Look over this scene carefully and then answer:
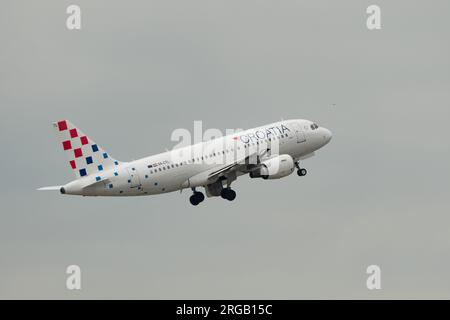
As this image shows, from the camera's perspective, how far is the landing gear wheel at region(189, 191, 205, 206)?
12680 cm

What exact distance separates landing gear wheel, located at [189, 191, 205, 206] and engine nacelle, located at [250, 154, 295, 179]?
546cm

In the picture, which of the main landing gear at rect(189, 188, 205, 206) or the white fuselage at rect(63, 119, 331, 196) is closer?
the white fuselage at rect(63, 119, 331, 196)

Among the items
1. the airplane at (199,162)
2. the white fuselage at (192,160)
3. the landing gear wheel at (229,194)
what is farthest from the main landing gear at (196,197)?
the white fuselage at (192,160)

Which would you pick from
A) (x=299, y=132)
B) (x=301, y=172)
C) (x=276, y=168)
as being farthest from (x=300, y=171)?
(x=276, y=168)

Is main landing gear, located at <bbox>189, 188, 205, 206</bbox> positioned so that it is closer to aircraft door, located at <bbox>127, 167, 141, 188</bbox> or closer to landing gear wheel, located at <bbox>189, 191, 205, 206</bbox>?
landing gear wheel, located at <bbox>189, 191, 205, 206</bbox>

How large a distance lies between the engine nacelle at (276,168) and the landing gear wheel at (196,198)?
5461 millimetres

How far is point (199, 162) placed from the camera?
122750 millimetres

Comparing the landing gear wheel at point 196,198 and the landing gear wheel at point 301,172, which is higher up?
the landing gear wheel at point 301,172

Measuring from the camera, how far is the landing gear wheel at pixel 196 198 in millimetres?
126800

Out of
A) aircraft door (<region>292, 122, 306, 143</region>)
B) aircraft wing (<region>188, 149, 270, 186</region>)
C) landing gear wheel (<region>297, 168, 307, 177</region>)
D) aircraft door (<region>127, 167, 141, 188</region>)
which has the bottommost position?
aircraft door (<region>127, 167, 141, 188</region>)

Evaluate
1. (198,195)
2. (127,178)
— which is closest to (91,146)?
(127,178)

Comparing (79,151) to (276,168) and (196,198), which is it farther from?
(276,168)

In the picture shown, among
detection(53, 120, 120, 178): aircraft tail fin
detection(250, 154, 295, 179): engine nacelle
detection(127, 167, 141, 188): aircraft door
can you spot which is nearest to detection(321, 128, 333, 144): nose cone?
detection(250, 154, 295, 179): engine nacelle

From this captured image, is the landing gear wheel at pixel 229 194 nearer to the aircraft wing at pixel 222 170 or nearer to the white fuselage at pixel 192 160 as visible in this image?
the aircraft wing at pixel 222 170
